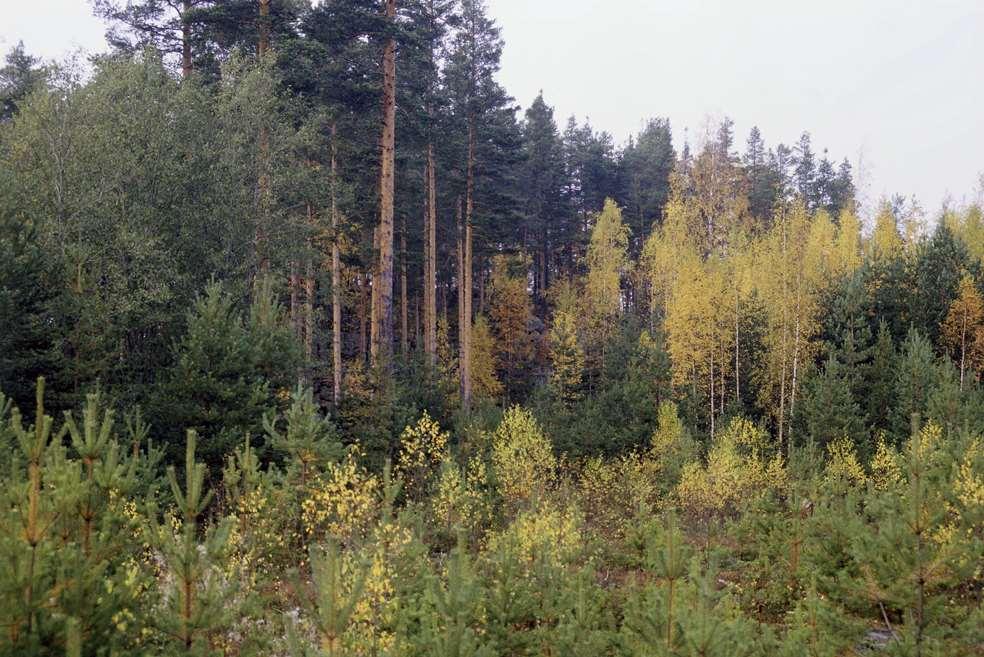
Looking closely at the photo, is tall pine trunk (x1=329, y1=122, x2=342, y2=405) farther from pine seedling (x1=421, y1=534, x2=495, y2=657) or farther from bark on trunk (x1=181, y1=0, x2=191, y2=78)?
pine seedling (x1=421, y1=534, x2=495, y2=657)

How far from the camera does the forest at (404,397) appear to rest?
6.87 metres

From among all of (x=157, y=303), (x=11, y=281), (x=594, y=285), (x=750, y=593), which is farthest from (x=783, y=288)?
(x=11, y=281)

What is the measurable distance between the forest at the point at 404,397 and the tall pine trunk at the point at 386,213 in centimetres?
13

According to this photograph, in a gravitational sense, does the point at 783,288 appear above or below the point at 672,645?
above

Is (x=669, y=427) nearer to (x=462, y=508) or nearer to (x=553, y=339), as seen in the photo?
(x=553, y=339)

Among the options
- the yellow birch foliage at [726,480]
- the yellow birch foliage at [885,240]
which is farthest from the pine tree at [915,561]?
the yellow birch foliage at [885,240]

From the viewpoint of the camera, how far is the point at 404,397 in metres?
23.4

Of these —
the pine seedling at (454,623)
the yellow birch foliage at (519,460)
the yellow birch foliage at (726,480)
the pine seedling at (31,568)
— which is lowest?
the yellow birch foliage at (726,480)

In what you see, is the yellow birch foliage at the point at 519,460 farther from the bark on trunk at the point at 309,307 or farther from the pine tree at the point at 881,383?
the pine tree at the point at 881,383

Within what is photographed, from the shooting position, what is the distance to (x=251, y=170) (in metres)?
20.5

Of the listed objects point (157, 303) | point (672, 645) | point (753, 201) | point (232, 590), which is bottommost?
point (672, 645)

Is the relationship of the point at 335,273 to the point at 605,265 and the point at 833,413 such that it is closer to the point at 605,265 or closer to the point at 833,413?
the point at 833,413

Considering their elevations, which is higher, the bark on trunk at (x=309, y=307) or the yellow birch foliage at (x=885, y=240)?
the yellow birch foliage at (x=885, y=240)

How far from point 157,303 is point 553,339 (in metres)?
19.6
